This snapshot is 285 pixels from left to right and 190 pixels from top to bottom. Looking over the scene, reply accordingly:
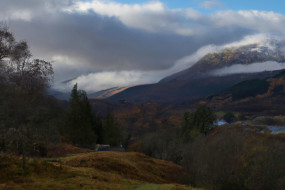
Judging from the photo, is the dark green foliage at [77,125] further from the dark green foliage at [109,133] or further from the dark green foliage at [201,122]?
the dark green foliage at [201,122]

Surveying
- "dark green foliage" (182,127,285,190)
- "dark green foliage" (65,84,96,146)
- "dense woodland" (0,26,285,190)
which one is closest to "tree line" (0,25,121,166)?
"dense woodland" (0,26,285,190)

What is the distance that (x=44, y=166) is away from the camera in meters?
15.0

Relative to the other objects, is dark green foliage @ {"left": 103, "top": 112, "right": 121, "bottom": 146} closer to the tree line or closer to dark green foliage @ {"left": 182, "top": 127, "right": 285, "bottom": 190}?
the tree line

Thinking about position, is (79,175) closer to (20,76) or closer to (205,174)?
(20,76)

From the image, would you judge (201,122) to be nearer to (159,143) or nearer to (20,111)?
(159,143)

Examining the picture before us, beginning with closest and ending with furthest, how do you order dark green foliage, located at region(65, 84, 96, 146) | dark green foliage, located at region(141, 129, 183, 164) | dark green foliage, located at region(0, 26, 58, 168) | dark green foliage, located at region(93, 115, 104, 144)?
dark green foliage, located at region(0, 26, 58, 168), dark green foliage, located at region(65, 84, 96, 146), dark green foliage, located at region(93, 115, 104, 144), dark green foliage, located at region(141, 129, 183, 164)

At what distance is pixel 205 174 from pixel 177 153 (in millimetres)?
34629

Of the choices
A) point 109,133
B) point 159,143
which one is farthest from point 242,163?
point 159,143

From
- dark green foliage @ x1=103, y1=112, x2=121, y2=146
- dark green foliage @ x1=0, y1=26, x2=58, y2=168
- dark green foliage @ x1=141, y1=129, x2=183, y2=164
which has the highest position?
dark green foliage @ x1=0, y1=26, x2=58, y2=168

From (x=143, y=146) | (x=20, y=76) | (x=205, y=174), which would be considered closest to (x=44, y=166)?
(x=20, y=76)

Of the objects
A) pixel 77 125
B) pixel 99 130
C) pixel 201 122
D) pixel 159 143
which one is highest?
pixel 77 125

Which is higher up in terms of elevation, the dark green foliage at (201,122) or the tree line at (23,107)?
the tree line at (23,107)

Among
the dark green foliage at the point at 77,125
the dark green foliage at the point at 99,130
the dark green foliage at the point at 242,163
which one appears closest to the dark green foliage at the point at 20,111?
the dark green foliage at the point at 242,163

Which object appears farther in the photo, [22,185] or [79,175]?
[79,175]
